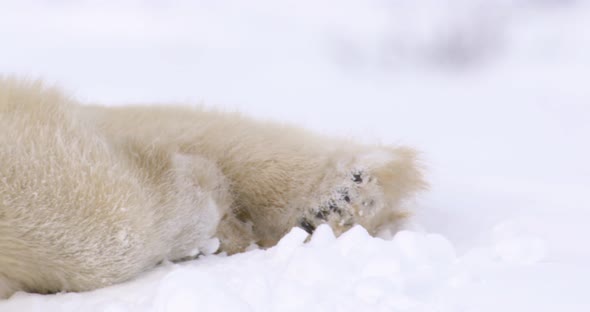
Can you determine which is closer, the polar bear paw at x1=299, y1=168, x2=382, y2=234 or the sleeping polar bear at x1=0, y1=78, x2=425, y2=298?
the sleeping polar bear at x1=0, y1=78, x2=425, y2=298

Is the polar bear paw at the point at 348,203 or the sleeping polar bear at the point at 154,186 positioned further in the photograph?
the polar bear paw at the point at 348,203

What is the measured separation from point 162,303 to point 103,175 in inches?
7.5

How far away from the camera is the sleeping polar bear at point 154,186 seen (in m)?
0.80

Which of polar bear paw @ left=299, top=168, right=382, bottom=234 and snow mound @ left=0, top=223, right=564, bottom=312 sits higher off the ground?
polar bear paw @ left=299, top=168, right=382, bottom=234

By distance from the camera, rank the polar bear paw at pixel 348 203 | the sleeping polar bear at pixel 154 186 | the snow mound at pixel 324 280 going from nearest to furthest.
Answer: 1. the snow mound at pixel 324 280
2. the sleeping polar bear at pixel 154 186
3. the polar bear paw at pixel 348 203

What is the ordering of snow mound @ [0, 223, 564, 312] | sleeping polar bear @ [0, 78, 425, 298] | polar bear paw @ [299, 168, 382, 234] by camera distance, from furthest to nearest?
polar bear paw @ [299, 168, 382, 234]
sleeping polar bear @ [0, 78, 425, 298]
snow mound @ [0, 223, 564, 312]

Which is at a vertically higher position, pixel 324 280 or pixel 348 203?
pixel 348 203

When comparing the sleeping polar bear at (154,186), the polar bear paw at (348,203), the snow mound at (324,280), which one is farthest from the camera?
the polar bear paw at (348,203)

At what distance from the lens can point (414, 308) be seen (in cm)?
67

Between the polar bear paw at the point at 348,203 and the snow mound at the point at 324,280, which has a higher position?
the polar bear paw at the point at 348,203

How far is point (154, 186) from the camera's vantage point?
89cm

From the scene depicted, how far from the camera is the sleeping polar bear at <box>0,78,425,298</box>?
796 millimetres

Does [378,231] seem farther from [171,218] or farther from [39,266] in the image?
[39,266]

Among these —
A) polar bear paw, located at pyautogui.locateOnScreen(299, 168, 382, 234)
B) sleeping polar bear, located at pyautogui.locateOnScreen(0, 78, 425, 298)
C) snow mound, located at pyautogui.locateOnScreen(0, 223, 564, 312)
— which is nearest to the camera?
snow mound, located at pyautogui.locateOnScreen(0, 223, 564, 312)
